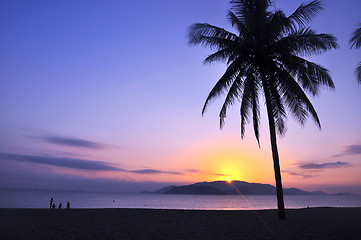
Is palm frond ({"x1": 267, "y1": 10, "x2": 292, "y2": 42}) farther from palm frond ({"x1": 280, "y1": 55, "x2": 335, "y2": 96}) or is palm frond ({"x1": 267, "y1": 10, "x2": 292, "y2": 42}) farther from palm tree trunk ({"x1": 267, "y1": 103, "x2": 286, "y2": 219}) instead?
palm tree trunk ({"x1": 267, "y1": 103, "x2": 286, "y2": 219})

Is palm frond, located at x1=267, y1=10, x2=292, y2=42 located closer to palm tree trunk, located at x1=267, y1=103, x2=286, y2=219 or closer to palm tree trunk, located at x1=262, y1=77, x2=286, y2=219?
palm tree trunk, located at x1=262, y1=77, x2=286, y2=219

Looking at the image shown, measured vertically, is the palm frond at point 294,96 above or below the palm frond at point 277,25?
below

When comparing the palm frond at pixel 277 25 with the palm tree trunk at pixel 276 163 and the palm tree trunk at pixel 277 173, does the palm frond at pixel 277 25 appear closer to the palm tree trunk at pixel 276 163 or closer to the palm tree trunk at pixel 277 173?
the palm tree trunk at pixel 276 163

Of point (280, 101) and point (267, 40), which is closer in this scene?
point (267, 40)

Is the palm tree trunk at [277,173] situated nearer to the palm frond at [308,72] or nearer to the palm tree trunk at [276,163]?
the palm tree trunk at [276,163]

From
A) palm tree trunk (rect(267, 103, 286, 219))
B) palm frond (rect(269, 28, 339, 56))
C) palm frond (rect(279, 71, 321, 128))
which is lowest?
palm tree trunk (rect(267, 103, 286, 219))

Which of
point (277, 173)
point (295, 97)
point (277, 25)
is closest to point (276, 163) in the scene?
point (277, 173)

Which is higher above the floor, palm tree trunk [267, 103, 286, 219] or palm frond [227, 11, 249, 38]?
palm frond [227, 11, 249, 38]

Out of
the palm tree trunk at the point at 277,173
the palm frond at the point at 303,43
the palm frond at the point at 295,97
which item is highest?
the palm frond at the point at 303,43

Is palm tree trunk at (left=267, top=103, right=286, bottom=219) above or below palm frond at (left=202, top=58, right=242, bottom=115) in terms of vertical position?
below
